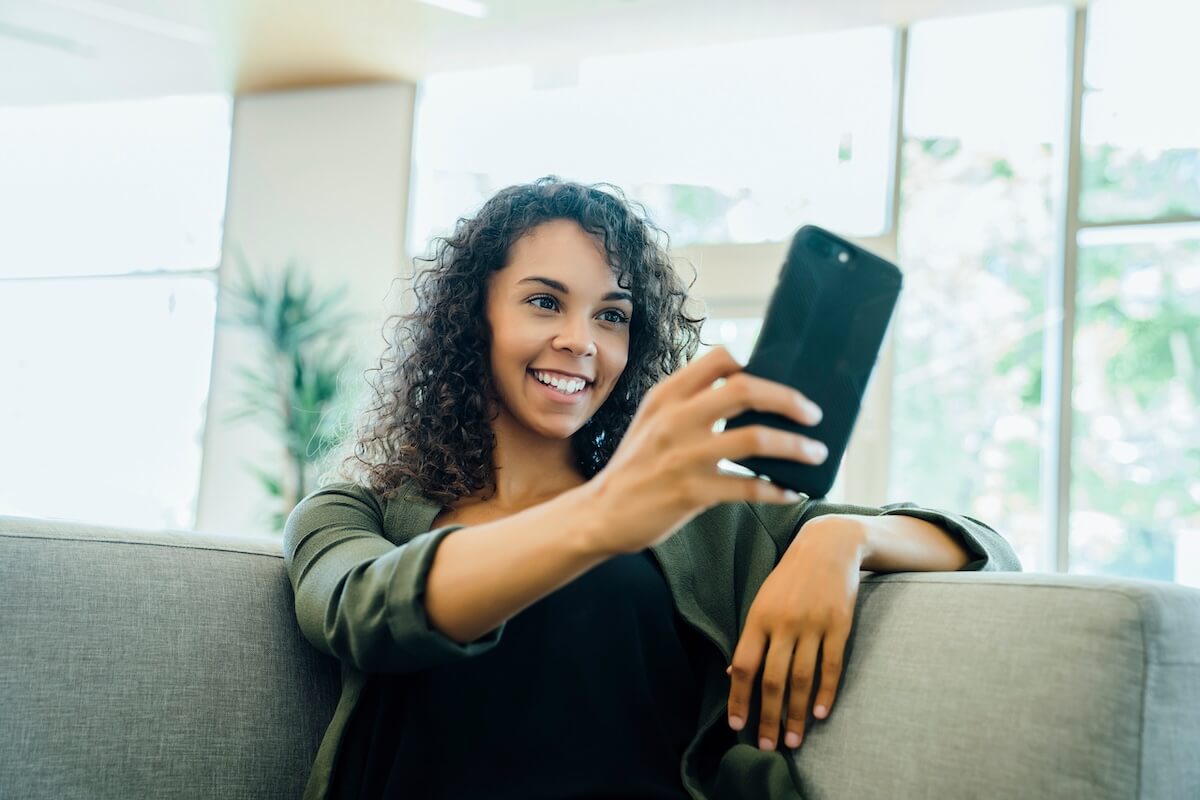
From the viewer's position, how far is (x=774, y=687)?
108 cm

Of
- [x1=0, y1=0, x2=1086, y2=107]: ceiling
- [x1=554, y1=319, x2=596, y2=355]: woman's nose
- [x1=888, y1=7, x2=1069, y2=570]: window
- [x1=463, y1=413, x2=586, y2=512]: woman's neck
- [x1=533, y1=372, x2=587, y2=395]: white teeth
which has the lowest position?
[x1=463, y1=413, x2=586, y2=512]: woman's neck

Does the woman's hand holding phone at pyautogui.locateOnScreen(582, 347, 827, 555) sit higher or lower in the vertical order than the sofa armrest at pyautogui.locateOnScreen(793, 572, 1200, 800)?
higher

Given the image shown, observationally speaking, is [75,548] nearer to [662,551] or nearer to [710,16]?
[662,551]

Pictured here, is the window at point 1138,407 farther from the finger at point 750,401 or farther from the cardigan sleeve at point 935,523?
the finger at point 750,401

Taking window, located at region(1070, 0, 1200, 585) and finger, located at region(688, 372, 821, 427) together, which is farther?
window, located at region(1070, 0, 1200, 585)

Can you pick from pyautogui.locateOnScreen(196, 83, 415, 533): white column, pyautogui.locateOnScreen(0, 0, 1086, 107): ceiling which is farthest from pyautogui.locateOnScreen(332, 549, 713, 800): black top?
pyautogui.locateOnScreen(196, 83, 415, 533): white column

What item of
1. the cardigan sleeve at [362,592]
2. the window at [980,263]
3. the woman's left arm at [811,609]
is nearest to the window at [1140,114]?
the window at [980,263]

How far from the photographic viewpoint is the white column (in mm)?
5941

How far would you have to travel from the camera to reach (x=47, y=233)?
6.87 meters

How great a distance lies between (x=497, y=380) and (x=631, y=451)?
679 millimetres

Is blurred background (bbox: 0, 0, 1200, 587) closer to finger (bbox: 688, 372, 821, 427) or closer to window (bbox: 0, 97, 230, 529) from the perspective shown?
window (bbox: 0, 97, 230, 529)

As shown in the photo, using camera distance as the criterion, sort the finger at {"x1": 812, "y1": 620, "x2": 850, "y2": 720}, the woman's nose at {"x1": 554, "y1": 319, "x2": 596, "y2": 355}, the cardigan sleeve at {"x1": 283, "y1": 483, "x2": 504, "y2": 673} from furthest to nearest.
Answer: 1. the woman's nose at {"x1": 554, "y1": 319, "x2": 596, "y2": 355}
2. the finger at {"x1": 812, "y1": 620, "x2": 850, "y2": 720}
3. the cardigan sleeve at {"x1": 283, "y1": 483, "x2": 504, "y2": 673}

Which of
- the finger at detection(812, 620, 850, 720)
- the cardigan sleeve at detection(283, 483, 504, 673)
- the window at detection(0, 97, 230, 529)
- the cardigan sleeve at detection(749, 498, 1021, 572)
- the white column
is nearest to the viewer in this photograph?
the cardigan sleeve at detection(283, 483, 504, 673)

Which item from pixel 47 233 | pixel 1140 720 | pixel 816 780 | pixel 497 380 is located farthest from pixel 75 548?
pixel 47 233
